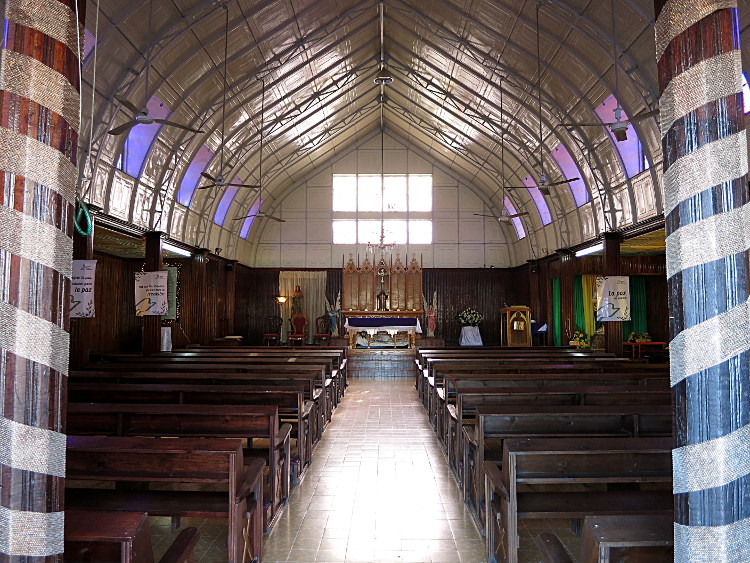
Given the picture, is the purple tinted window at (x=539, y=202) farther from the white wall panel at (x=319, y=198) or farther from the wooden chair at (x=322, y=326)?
the wooden chair at (x=322, y=326)

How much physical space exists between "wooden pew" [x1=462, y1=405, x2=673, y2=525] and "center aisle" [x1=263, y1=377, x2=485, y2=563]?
41 cm

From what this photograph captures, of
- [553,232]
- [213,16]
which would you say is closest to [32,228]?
[213,16]

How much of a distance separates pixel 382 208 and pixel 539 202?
20.5ft

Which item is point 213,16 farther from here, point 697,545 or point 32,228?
point 697,545

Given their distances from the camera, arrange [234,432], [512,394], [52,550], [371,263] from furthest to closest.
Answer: [371,263]
[512,394]
[234,432]
[52,550]

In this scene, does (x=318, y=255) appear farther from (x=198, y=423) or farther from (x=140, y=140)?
(x=198, y=423)

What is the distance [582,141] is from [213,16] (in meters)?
8.74

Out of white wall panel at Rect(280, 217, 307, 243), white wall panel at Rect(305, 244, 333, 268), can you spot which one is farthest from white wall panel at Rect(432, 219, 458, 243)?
white wall panel at Rect(280, 217, 307, 243)

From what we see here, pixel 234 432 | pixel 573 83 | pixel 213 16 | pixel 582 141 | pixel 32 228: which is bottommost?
pixel 234 432

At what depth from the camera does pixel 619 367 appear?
802 centimetres

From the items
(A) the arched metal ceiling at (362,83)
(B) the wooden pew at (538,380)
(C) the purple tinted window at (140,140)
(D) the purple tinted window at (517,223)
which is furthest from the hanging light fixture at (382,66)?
(B) the wooden pew at (538,380)

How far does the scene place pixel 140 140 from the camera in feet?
37.9

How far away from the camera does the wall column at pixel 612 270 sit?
1205cm

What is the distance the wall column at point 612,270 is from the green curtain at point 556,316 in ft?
14.2
